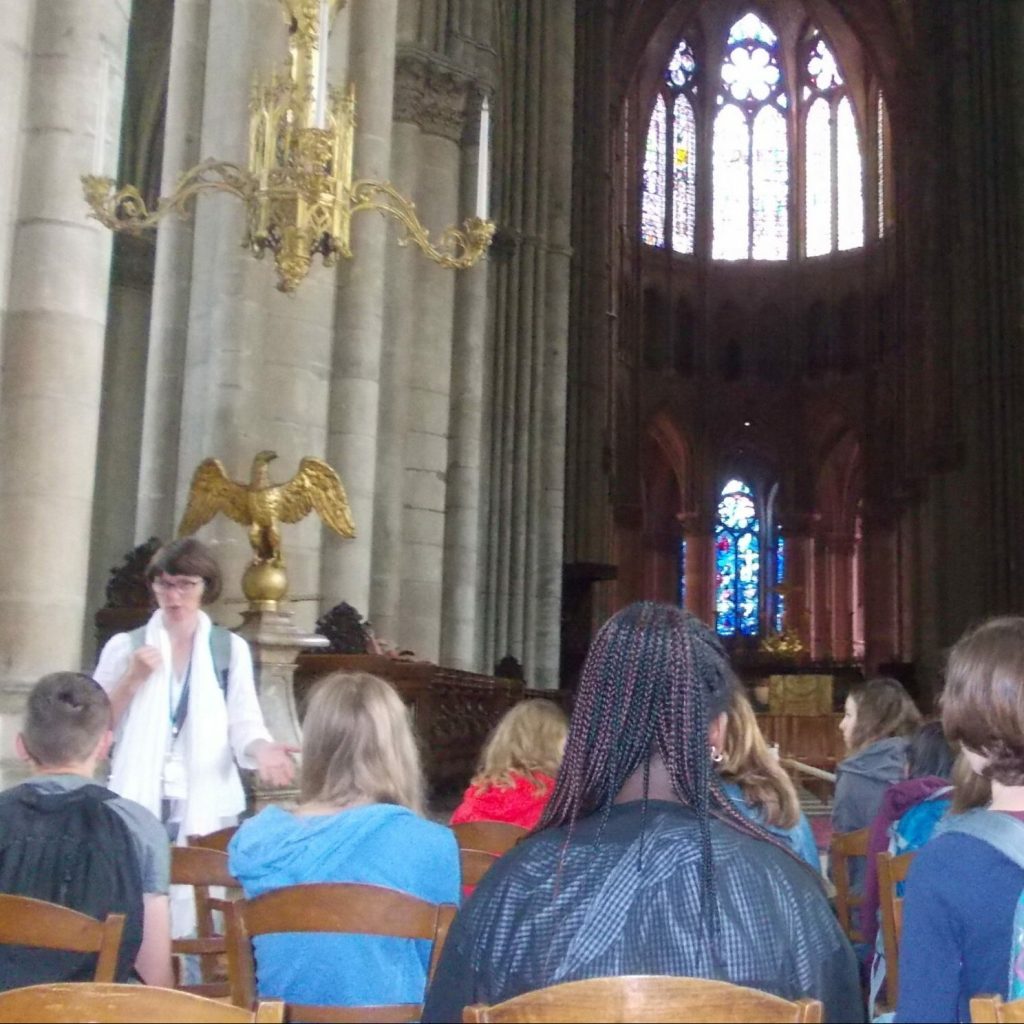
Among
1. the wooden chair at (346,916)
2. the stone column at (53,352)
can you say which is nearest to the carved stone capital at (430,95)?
the stone column at (53,352)

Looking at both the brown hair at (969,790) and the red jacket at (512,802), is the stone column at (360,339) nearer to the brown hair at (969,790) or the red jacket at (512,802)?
the red jacket at (512,802)

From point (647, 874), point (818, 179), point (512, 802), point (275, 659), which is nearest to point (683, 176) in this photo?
point (818, 179)

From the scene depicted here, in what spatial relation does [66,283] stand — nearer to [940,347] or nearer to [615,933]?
[615,933]

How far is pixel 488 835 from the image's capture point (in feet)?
12.4

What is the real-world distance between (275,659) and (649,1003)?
204 inches

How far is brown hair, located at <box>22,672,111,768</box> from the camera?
2.83 m

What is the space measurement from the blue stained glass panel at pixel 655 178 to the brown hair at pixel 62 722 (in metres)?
36.1

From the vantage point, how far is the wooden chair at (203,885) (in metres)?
3.37

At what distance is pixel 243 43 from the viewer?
8.45 meters

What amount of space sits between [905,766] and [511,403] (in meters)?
14.1

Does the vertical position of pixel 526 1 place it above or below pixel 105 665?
above

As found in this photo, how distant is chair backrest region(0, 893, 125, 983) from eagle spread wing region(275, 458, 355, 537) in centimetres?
444

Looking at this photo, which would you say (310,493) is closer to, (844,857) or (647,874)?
(844,857)

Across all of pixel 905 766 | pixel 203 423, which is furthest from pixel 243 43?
pixel 905 766
